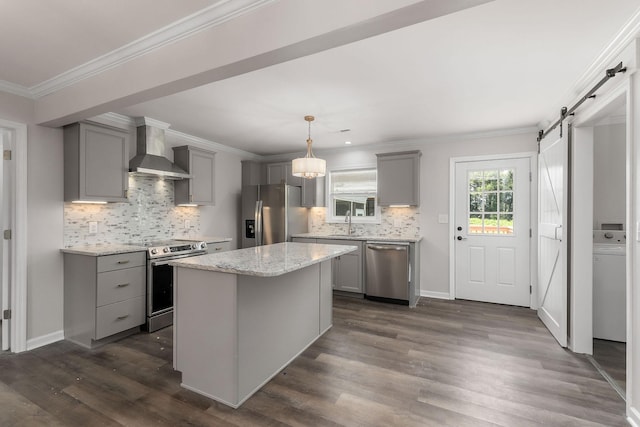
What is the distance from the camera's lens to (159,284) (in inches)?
131

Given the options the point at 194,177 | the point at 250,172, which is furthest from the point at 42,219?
the point at 250,172

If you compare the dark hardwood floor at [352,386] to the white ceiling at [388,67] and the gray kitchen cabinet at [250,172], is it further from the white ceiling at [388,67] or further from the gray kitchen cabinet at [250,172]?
the gray kitchen cabinet at [250,172]

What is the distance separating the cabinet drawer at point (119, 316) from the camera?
2850 millimetres

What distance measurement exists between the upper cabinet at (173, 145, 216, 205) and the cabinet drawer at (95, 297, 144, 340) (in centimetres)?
152

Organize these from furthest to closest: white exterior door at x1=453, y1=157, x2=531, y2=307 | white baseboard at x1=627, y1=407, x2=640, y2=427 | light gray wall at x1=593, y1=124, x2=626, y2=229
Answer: white exterior door at x1=453, y1=157, x2=531, y2=307, light gray wall at x1=593, y1=124, x2=626, y2=229, white baseboard at x1=627, y1=407, x2=640, y2=427

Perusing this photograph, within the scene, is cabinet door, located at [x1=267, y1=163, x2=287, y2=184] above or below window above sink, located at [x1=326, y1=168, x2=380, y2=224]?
above

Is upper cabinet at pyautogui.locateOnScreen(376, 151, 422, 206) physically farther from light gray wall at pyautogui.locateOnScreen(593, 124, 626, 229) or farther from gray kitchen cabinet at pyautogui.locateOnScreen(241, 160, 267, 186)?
gray kitchen cabinet at pyautogui.locateOnScreen(241, 160, 267, 186)

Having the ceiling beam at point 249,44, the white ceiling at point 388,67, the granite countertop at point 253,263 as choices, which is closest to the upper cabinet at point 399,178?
the white ceiling at point 388,67

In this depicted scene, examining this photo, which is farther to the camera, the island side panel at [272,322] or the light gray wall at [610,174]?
the light gray wall at [610,174]

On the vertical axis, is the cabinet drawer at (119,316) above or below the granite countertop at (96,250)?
below

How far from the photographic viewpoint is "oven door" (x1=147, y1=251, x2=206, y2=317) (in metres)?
3.24

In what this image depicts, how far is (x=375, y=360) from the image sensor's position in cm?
261

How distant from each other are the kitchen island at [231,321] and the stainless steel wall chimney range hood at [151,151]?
1.91 m

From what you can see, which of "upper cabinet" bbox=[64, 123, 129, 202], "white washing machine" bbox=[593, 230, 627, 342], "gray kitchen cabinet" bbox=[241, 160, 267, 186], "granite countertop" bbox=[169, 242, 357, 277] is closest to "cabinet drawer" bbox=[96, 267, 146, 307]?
"upper cabinet" bbox=[64, 123, 129, 202]
